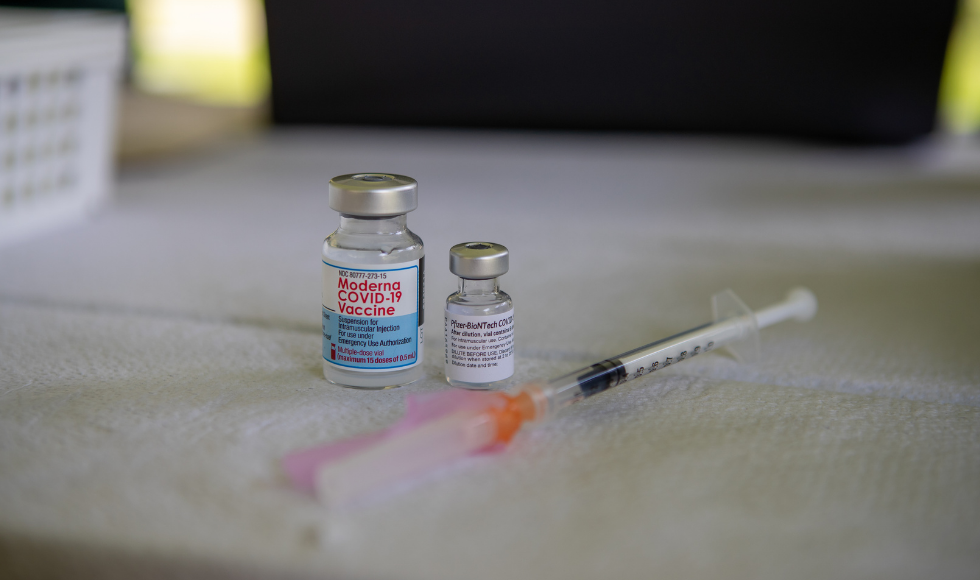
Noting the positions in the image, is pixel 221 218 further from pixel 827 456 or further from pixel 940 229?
pixel 940 229

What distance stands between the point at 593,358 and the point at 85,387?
43 cm

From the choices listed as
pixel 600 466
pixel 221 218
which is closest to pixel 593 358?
pixel 600 466

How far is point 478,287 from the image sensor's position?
63 cm

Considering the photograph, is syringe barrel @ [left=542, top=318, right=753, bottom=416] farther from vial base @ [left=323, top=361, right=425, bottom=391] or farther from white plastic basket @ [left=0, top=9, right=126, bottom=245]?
white plastic basket @ [left=0, top=9, right=126, bottom=245]

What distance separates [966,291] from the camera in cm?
93

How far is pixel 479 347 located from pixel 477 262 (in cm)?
7

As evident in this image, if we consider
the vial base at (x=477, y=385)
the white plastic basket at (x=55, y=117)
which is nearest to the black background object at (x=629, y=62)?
the white plastic basket at (x=55, y=117)

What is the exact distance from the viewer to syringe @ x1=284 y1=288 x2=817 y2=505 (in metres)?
0.46

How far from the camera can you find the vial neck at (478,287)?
62 centimetres

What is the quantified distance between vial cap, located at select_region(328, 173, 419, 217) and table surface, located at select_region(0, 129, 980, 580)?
0.49 feet

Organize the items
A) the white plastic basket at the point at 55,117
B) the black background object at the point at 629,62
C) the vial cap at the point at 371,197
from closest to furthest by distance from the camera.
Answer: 1. the vial cap at the point at 371,197
2. the white plastic basket at the point at 55,117
3. the black background object at the point at 629,62

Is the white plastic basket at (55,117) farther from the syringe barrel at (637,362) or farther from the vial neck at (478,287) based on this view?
the syringe barrel at (637,362)

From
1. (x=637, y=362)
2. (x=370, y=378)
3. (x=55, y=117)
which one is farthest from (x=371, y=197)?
(x=55, y=117)

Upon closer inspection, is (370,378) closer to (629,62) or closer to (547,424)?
(547,424)
